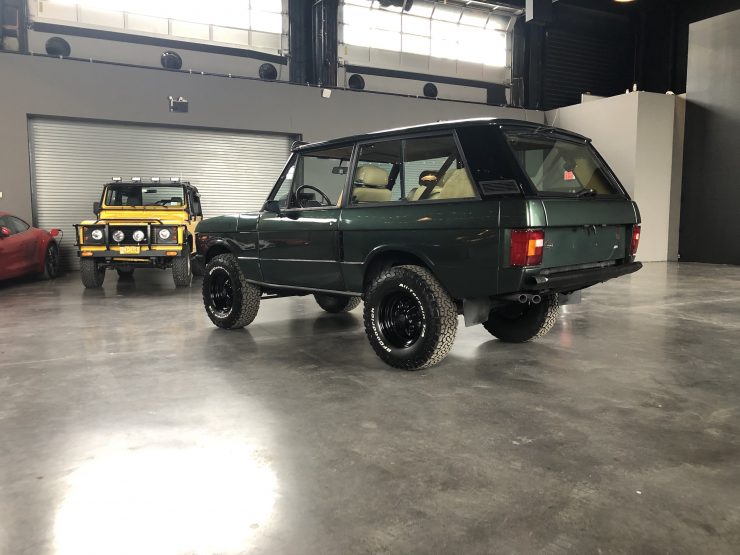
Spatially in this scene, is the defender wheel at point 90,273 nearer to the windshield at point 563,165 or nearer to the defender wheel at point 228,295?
the defender wheel at point 228,295

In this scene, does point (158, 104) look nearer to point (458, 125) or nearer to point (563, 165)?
point (458, 125)

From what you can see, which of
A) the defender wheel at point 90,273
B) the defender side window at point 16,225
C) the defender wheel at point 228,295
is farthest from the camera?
the defender side window at point 16,225

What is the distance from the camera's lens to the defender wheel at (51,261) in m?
10.4

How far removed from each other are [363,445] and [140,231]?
267 inches

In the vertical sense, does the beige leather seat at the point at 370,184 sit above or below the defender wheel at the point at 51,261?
above

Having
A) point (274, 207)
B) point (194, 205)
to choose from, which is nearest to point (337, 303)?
point (274, 207)

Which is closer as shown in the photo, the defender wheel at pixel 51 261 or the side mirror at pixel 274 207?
the side mirror at pixel 274 207

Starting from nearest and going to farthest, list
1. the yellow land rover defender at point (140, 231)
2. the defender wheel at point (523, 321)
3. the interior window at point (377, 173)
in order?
the interior window at point (377, 173) → the defender wheel at point (523, 321) → the yellow land rover defender at point (140, 231)

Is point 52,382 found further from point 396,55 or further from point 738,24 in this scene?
point 738,24

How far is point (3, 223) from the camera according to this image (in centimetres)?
915

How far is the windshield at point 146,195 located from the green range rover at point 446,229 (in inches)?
194

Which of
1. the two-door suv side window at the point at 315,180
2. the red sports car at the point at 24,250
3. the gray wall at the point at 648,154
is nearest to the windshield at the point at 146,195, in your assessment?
the red sports car at the point at 24,250

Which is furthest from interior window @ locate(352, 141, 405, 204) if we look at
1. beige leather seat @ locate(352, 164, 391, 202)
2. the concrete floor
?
the concrete floor

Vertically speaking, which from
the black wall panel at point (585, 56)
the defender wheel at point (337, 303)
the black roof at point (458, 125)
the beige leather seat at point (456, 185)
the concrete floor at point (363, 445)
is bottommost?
the concrete floor at point (363, 445)
